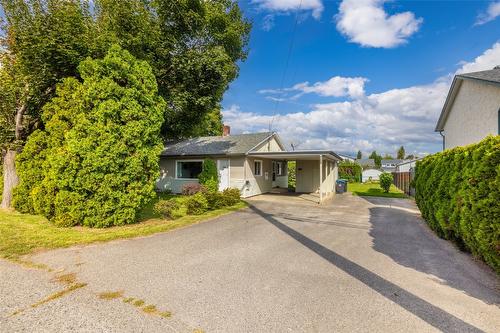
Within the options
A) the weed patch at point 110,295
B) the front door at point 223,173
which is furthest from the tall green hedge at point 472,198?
the front door at point 223,173

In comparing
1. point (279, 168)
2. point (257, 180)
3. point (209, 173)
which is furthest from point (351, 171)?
point (209, 173)

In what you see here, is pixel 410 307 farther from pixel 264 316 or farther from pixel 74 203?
pixel 74 203

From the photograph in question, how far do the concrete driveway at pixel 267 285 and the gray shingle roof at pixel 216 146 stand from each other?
30.7 feet

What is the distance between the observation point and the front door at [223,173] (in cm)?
1563

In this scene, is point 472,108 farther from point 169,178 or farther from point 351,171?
point 351,171

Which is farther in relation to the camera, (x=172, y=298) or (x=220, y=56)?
(x=220, y=56)

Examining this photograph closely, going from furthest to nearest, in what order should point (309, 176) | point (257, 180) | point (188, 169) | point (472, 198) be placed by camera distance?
point (309, 176) < point (188, 169) < point (257, 180) < point (472, 198)

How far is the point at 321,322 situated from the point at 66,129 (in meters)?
8.74

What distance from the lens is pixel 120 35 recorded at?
32.2 ft

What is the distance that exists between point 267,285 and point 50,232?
6398 millimetres

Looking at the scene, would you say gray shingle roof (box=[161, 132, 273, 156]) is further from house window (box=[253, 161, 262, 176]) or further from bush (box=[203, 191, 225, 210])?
bush (box=[203, 191, 225, 210])

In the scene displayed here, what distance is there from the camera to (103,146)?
7184mm

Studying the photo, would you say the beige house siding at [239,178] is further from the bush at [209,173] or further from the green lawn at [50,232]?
the green lawn at [50,232]

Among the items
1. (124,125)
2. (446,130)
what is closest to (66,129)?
Result: (124,125)
